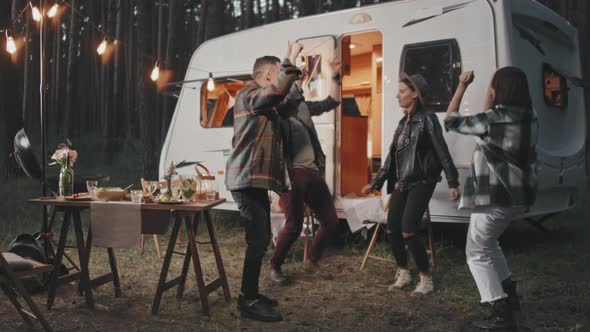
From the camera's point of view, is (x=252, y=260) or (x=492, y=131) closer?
(x=492, y=131)

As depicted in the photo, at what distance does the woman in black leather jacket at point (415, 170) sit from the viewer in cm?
400

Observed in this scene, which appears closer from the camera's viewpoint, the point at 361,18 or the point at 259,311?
the point at 259,311

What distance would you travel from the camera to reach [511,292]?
3578 mm

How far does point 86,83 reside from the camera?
3020 cm

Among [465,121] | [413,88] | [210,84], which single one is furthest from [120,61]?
[465,121]

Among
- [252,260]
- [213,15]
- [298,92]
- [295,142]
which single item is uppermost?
[213,15]

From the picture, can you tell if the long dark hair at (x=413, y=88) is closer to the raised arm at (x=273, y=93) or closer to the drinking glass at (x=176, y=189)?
the raised arm at (x=273, y=93)

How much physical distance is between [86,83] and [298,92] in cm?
2917

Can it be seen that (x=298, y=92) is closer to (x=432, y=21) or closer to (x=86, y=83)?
(x=432, y=21)

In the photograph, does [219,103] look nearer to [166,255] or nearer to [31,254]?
[31,254]

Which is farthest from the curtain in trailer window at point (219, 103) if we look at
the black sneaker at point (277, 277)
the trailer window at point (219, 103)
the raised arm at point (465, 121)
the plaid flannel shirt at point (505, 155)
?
the plaid flannel shirt at point (505, 155)

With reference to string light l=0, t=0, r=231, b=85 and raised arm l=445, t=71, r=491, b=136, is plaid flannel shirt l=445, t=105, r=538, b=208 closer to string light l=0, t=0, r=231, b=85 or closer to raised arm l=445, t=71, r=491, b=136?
raised arm l=445, t=71, r=491, b=136

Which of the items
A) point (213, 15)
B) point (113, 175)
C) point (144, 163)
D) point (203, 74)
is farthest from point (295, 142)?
point (113, 175)

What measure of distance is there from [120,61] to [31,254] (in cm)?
1945
